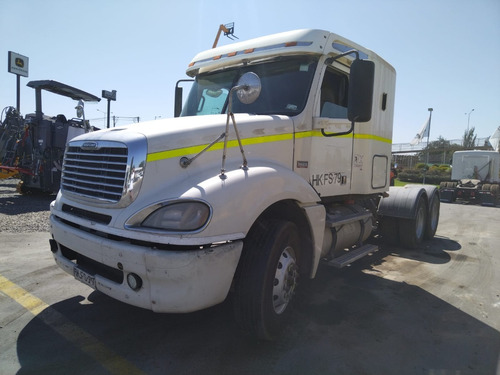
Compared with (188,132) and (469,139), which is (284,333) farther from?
(469,139)

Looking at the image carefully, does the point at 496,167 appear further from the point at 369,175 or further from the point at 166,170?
the point at 166,170

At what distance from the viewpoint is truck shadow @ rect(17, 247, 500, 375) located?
2.65 metres

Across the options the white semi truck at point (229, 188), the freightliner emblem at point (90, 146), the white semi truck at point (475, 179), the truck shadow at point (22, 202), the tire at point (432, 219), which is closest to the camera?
the white semi truck at point (229, 188)

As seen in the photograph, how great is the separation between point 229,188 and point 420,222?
600cm

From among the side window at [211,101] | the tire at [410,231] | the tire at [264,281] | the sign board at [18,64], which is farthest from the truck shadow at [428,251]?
the sign board at [18,64]

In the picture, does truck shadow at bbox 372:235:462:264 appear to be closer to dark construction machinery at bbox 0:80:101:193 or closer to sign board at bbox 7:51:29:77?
dark construction machinery at bbox 0:80:101:193

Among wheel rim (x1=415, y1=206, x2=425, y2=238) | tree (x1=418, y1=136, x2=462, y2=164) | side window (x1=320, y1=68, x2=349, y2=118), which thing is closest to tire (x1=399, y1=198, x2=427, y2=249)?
wheel rim (x1=415, y1=206, x2=425, y2=238)

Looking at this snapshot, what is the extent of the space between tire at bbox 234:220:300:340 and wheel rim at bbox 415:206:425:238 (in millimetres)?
4865

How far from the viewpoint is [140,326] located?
10.5 feet

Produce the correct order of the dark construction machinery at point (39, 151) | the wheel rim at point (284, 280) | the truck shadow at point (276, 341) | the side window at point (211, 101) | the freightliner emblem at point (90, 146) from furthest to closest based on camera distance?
1. the dark construction machinery at point (39, 151)
2. the side window at point (211, 101)
3. the wheel rim at point (284, 280)
4. the freightliner emblem at point (90, 146)
5. the truck shadow at point (276, 341)

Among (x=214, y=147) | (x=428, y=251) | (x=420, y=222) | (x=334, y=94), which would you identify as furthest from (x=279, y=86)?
(x=420, y=222)

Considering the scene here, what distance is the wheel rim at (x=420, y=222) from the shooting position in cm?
690

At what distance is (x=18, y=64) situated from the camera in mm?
15508

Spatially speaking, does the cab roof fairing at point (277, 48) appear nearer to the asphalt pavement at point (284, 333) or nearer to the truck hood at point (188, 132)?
the truck hood at point (188, 132)
